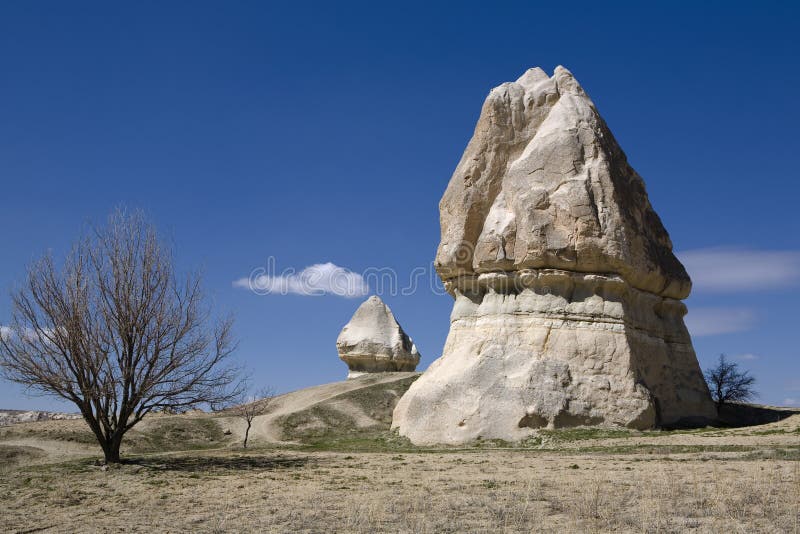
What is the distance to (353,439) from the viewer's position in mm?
28859

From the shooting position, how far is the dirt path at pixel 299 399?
32500 millimetres

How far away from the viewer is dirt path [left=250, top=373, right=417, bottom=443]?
32500mm

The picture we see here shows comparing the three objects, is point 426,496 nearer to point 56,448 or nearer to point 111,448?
point 111,448

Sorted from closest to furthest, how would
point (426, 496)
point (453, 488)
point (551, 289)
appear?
point (426, 496)
point (453, 488)
point (551, 289)

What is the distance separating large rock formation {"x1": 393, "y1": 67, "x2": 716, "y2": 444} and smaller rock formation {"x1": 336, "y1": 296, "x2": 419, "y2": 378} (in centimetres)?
1972

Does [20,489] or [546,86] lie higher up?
[546,86]

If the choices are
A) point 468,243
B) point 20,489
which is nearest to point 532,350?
point 468,243

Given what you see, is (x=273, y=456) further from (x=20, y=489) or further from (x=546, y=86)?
(x=546, y=86)

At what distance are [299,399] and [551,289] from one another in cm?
1903

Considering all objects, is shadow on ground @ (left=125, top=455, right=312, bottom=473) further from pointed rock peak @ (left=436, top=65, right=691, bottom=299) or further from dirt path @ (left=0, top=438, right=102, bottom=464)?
pointed rock peak @ (left=436, top=65, right=691, bottom=299)

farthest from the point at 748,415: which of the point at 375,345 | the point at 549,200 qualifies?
→ the point at 375,345

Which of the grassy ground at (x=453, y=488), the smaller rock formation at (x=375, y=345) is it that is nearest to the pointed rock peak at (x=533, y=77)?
the grassy ground at (x=453, y=488)

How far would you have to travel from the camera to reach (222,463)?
19047 mm

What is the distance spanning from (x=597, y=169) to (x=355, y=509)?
18878mm
